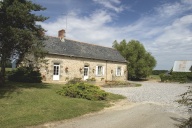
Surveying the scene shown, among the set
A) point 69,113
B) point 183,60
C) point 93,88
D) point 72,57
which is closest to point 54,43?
point 72,57

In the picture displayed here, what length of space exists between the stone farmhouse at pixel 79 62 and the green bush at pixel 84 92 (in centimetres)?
835

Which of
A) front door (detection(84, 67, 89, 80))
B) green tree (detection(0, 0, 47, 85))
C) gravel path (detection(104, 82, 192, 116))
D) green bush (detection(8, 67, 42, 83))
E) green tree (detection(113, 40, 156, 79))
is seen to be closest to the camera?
gravel path (detection(104, 82, 192, 116))

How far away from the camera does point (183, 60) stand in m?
40.5

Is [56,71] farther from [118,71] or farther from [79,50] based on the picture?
[118,71]

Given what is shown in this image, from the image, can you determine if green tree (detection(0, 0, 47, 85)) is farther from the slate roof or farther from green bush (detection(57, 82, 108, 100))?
the slate roof

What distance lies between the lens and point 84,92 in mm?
11531

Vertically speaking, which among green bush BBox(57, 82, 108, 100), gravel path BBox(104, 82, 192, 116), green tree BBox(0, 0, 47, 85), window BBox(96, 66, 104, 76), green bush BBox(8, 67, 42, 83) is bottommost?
gravel path BBox(104, 82, 192, 116)

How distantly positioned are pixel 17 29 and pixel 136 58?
82.9 feet

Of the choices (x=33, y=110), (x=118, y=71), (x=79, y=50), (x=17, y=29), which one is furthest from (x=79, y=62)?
(x=33, y=110)

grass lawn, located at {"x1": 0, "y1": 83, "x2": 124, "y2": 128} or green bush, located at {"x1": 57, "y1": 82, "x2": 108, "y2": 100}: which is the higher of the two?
green bush, located at {"x1": 57, "y1": 82, "x2": 108, "y2": 100}

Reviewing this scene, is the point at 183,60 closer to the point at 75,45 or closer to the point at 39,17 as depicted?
the point at 75,45

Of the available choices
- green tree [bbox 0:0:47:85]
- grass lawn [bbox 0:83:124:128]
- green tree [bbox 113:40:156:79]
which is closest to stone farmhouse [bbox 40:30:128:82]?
green tree [bbox 113:40:156:79]

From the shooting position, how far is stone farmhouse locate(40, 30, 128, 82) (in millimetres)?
20250

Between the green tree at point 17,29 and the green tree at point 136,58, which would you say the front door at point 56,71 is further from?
the green tree at point 136,58
